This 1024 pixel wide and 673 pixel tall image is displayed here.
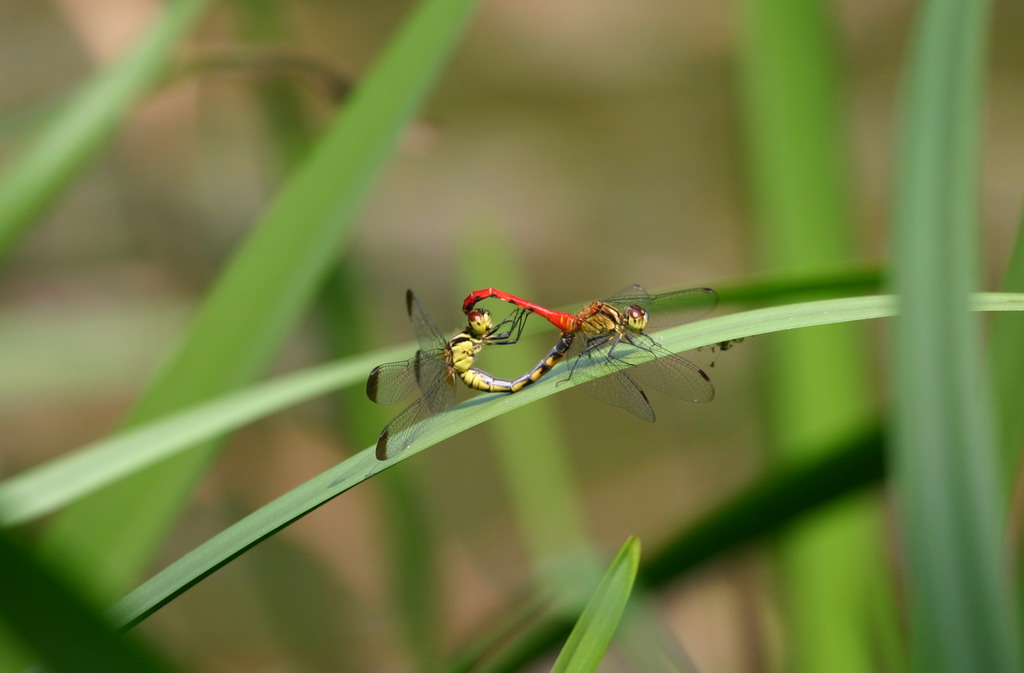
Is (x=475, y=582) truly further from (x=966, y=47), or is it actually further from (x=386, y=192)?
(x=966, y=47)

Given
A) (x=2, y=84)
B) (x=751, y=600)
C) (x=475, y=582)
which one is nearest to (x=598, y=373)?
(x=751, y=600)

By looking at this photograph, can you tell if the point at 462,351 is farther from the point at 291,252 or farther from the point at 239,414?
the point at 239,414

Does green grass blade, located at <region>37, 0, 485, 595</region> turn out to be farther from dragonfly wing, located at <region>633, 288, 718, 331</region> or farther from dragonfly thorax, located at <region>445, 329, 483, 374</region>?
dragonfly wing, located at <region>633, 288, 718, 331</region>

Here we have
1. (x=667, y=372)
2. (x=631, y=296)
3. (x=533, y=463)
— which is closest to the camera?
(x=667, y=372)

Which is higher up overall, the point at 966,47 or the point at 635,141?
the point at 635,141

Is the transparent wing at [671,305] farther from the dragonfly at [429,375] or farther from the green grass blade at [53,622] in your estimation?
the green grass blade at [53,622]

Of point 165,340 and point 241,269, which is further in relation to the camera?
point 165,340

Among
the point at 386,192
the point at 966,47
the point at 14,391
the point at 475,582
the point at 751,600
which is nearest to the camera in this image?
the point at 966,47

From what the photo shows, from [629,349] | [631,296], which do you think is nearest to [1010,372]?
[629,349]
